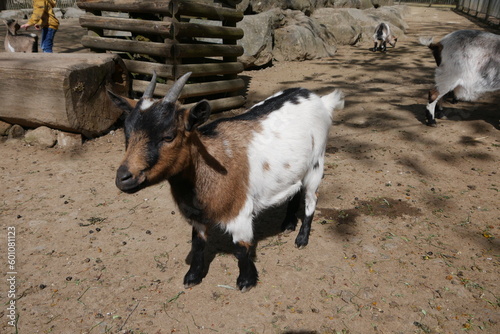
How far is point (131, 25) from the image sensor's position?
665 centimetres

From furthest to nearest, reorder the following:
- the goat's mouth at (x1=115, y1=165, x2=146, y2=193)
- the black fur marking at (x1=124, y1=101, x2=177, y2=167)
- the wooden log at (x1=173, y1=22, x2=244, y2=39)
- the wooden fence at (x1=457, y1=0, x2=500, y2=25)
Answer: the wooden fence at (x1=457, y1=0, x2=500, y2=25)
the wooden log at (x1=173, y1=22, x2=244, y2=39)
the black fur marking at (x1=124, y1=101, x2=177, y2=167)
the goat's mouth at (x1=115, y1=165, x2=146, y2=193)

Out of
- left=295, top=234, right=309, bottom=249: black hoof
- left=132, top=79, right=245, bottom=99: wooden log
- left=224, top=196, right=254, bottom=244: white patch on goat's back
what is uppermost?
left=132, top=79, right=245, bottom=99: wooden log

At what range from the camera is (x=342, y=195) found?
4.96 m

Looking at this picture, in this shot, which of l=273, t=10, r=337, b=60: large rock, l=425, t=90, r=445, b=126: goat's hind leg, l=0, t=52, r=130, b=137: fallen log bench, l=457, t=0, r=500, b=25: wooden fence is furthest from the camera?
l=457, t=0, r=500, b=25: wooden fence

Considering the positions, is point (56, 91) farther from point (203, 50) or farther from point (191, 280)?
point (191, 280)

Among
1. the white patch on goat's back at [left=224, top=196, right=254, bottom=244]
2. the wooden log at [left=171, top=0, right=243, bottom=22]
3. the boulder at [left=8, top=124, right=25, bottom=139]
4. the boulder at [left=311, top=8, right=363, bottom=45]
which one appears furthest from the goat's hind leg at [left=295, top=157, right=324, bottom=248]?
the boulder at [left=311, top=8, right=363, bottom=45]

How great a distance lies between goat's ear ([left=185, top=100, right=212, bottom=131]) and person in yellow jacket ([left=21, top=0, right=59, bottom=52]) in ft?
24.6

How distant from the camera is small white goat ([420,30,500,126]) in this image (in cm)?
689

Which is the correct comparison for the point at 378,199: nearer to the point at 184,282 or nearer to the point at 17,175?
the point at 184,282

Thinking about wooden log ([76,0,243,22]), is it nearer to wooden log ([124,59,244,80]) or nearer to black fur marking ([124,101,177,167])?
wooden log ([124,59,244,80])

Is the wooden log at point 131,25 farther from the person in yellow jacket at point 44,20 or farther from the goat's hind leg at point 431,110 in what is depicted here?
the goat's hind leg at point 431,110

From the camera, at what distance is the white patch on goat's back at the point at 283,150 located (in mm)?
3369

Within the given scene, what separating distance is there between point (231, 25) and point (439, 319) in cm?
669

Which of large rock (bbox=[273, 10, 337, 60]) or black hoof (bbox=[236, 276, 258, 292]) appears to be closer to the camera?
black hoof (bbox=[236, 276, 258, 292])
